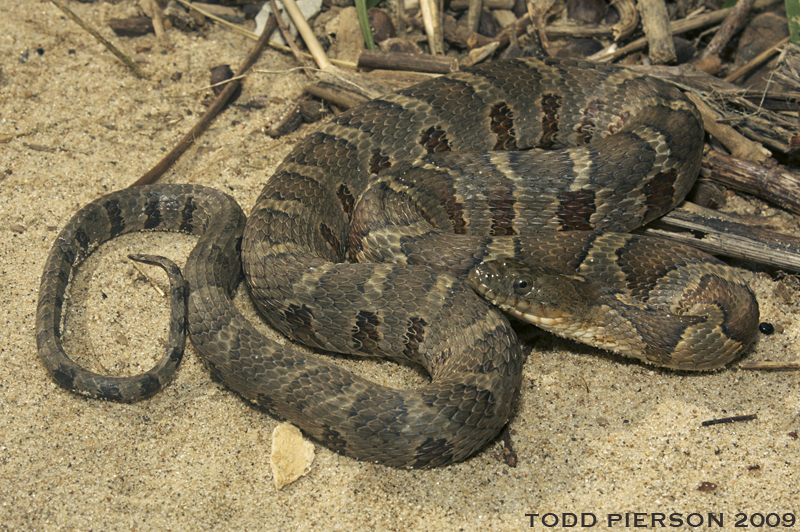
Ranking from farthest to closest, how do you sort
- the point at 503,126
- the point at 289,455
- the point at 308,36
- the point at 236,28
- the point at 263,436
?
the point at 236,28
the point at 308,36
the point at 503,126
the point at 263,436
the point at 289,455

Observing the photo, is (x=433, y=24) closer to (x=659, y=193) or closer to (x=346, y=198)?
(x=346, y=198)

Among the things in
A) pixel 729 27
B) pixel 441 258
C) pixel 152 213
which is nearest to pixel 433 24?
pixel 729 27

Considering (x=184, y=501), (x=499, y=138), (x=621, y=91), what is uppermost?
(x=621, y=91)

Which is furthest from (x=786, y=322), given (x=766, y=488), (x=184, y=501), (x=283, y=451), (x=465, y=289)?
(x=184, y=501)

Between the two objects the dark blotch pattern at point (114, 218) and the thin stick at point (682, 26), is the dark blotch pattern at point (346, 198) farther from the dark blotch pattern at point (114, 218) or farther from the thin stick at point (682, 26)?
the thin stick at point (682, 26)

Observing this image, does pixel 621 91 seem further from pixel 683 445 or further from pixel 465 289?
pixel 683 445
